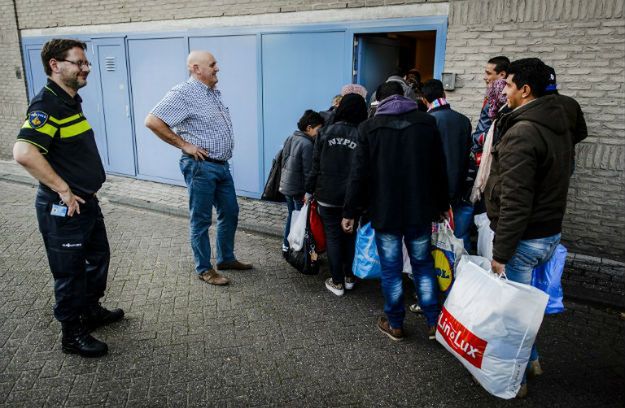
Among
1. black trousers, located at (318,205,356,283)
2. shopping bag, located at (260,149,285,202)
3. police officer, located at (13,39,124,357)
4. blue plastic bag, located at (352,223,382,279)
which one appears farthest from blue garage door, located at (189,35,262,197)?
police officer, located at (13,39,124,357)

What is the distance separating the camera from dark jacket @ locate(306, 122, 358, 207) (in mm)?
3938

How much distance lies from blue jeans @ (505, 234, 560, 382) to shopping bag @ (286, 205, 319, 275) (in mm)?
1958

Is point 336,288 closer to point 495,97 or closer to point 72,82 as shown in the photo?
point 495,97

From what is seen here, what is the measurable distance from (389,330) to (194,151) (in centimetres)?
230

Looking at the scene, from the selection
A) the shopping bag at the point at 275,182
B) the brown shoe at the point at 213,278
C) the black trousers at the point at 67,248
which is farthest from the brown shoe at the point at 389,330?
the black trousers at the point at 67,248

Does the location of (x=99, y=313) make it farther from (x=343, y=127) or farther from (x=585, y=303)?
(x=585, y=303)

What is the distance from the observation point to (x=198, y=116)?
14.2 feet

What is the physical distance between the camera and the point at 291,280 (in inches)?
187

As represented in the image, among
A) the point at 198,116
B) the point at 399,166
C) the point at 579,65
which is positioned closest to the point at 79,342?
the point at 198,116

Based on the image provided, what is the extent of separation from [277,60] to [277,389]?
4921mm

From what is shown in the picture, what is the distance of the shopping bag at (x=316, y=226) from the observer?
14.7ft

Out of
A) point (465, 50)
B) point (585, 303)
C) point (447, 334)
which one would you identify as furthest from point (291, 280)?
point (465, 50)

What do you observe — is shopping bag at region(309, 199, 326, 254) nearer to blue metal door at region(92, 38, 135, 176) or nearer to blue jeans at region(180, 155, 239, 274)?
blue jeans at region(180, 155, 239, 274)

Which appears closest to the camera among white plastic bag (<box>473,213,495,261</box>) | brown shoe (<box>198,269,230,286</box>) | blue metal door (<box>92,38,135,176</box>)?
white plastic bag (<box>473,213,495,261</box>)
